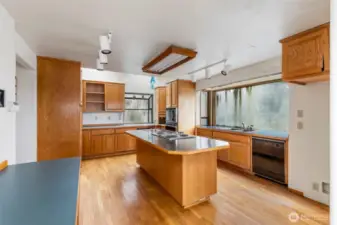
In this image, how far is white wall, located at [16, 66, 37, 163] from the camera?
2.82 m

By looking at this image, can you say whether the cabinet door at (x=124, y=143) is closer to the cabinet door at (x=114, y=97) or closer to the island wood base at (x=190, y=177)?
the cabinet door at (x=114, y=97)

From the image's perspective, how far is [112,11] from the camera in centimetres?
166

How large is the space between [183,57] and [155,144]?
141 centimetres

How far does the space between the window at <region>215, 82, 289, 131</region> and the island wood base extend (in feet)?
6.81

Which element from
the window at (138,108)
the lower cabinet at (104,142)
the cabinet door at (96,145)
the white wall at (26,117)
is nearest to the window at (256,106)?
the window at (138,108)

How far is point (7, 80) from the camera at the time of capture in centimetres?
169

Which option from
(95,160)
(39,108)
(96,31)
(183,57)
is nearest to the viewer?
(96,31)

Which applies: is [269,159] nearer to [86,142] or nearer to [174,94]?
[174,94]

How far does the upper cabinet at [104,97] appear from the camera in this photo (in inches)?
203

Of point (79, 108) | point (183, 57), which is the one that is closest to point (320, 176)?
point (183, 57)

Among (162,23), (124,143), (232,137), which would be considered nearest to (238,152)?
(232,137)

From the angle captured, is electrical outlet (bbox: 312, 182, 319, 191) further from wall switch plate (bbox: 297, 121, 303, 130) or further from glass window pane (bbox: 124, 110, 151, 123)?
glass window pane (bbox: 124, 110, 151, 123)

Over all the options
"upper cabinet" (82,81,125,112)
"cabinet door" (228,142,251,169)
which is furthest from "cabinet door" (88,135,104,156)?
"cabinet door" (228,142,251,169)

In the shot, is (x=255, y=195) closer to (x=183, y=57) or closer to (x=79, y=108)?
(x=183, y=57)
